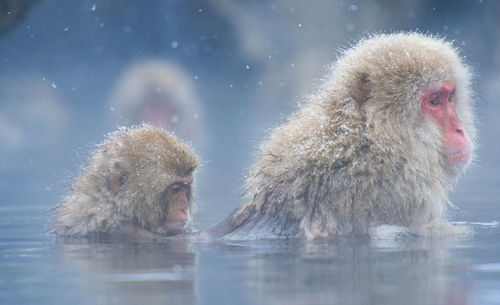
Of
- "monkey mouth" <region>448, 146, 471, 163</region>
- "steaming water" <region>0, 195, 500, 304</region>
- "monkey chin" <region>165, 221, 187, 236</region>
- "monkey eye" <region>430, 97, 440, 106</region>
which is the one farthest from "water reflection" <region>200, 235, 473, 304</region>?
"monkey chin" <region>165, 221, 187, 236</region>

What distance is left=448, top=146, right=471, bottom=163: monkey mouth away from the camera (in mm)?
3996

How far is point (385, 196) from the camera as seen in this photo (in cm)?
376

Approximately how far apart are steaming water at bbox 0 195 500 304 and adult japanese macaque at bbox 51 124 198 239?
1.60ft

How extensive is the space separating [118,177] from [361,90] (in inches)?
71.1

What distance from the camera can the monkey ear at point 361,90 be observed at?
3.90 meters

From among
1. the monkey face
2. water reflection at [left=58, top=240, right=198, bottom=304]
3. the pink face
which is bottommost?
water reflection at [left=58, top=240, right=198, bottom=304]

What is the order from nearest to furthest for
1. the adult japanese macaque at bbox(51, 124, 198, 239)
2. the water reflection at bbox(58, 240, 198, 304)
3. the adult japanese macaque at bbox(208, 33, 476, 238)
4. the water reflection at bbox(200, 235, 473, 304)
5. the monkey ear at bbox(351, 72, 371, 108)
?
the water reflection at bbox(200, 235, 473, 304), the water reflection at bbox(58, 240, 198, 304), the adult japanese macaque at bbox(208, 33, 476, 238), the monkey ear at bbox(351, 72, 371, 108), the adult japanese macaque at bbox(51, 124, 198, 239)

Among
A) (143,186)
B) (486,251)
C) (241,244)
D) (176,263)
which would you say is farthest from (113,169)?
(486,251)

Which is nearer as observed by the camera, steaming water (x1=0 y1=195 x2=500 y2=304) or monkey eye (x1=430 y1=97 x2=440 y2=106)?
steaming water (x1=0 y1=195 x2=500 y2=304)

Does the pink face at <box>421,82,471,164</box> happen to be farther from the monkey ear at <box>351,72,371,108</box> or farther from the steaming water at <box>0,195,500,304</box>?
the steaming water at <box>0,195,500,304</box>

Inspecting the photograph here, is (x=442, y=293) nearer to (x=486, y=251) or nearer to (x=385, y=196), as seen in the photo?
(x=486, y=251)

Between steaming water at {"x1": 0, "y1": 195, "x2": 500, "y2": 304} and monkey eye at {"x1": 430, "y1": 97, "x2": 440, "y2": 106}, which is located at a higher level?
monkey eye at {"x1": 430, "y1": 97, "x2": 440, "y2": 106}


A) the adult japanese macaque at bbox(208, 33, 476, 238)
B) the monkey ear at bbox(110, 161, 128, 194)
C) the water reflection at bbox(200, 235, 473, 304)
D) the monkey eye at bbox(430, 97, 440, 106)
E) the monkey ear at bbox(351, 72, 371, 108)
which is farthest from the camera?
the monkey ear at bbox(110, 161, 128, 194)

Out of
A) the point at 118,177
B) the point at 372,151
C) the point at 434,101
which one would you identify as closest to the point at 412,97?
the point at 434,101
